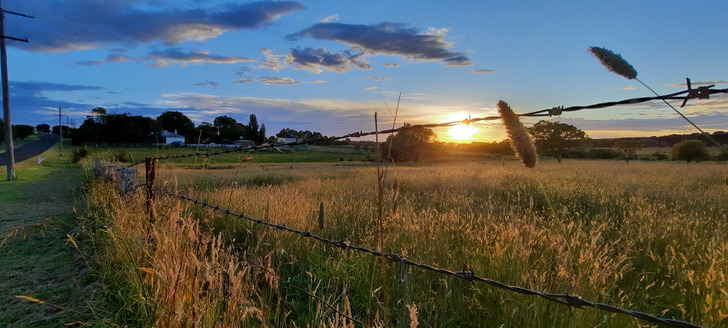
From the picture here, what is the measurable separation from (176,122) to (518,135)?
5186 inches

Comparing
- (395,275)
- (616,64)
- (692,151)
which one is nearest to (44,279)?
(395,275)

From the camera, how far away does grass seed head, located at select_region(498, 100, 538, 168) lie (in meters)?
1.36

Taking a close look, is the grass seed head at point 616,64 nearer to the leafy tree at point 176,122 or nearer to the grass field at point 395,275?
the grass field at point 395,275

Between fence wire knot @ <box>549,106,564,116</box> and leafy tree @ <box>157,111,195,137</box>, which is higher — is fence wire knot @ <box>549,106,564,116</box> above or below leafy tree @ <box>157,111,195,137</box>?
below

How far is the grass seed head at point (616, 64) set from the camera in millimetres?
1518

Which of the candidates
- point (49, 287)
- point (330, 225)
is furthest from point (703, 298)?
point (49, 287)

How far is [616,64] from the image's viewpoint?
5.01 ft

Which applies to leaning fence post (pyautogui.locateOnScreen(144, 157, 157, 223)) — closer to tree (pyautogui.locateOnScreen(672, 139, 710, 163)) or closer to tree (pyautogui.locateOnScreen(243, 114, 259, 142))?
tree (pyautogui.locateOnScreen(672, 139, 710, 163))

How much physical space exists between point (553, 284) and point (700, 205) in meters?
6.74

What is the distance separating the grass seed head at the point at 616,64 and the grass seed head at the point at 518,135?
523 millimetres

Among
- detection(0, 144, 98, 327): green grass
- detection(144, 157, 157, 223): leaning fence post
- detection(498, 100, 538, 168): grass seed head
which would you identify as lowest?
detection(0, 144, 98, 327): green grass

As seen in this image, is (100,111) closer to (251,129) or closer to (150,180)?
(251,129)

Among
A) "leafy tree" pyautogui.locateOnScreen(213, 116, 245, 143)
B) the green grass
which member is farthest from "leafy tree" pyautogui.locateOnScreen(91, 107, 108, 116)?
the green grass

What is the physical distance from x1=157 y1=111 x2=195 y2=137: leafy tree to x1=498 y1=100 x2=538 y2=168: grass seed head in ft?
412
